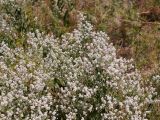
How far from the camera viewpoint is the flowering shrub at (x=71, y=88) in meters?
6.55

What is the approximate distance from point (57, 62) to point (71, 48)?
52 centimetres

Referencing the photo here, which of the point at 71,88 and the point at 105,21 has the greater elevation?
the point at 105,21

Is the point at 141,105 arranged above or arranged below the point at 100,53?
below

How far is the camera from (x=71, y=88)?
270 inches

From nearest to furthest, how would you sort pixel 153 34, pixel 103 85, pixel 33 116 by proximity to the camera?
pixel 33 116 → pixel 103 85 → pixel 153 34

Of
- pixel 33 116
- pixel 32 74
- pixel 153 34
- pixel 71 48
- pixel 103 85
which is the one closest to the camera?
pixel 33 116

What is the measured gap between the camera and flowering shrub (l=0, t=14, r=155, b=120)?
21.5 feet

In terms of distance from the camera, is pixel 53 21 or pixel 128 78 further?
pixel 53 21

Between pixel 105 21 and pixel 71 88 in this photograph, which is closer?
pixel 71 88

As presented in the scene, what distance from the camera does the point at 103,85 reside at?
6867 millimetres

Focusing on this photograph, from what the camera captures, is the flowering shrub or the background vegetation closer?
the flowering shrub

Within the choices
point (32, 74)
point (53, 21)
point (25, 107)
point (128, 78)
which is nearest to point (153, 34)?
point (53, 21)

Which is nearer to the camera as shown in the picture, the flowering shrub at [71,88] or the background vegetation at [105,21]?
the flowering shrub at [71,88]

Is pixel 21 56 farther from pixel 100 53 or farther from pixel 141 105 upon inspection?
pixel 141 105
